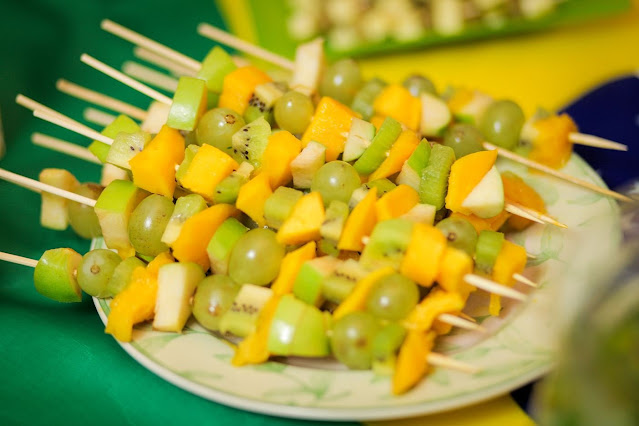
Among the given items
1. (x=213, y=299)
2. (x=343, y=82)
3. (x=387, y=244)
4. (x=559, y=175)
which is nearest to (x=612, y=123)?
(x=559, y=175)

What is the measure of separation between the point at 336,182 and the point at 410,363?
0.58 meters

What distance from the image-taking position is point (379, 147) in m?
2.00

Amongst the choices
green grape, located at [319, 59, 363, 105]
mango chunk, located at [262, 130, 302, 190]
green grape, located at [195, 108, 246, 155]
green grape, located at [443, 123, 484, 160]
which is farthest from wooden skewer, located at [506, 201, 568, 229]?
green grape, located at [195, 108, 246, 155]

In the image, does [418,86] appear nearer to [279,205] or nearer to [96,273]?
[279,205]

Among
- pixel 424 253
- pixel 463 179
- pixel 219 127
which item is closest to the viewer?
pixel 424 253

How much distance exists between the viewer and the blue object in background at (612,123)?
247cm

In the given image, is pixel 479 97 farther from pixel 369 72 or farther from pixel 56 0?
pixel 56 0

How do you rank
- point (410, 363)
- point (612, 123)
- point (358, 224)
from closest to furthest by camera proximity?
point (410, 363), point (358, 224), point (612, 123)

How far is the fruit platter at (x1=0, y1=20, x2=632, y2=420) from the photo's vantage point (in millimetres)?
1607

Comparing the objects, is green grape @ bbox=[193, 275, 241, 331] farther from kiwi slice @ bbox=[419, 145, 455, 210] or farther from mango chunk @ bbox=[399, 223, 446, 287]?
kiwi slice @ bbox=[419, 145, 455, 210]

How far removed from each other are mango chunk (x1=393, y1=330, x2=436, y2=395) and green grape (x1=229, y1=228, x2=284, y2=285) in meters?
0.43

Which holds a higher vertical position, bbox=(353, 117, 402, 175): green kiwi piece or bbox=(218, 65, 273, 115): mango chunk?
bbox=(218, 65, 273, 115): mango chunk

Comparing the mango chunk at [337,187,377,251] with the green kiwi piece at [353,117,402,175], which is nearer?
the mango chunk at [337,187,377,251]

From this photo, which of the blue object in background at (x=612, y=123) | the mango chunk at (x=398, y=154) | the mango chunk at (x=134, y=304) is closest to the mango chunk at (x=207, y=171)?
the mango chunk at (x=134, y=304)
